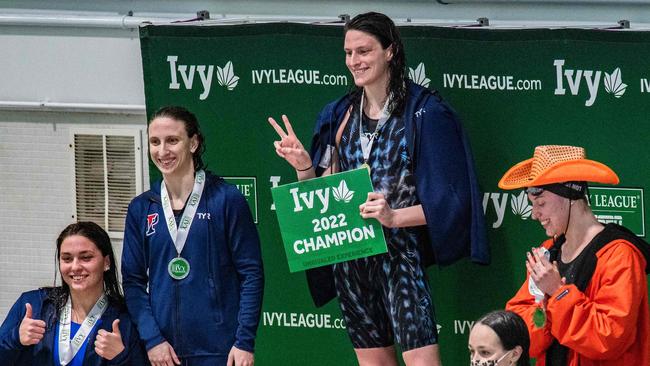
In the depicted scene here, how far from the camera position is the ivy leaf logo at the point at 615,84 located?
6488mm

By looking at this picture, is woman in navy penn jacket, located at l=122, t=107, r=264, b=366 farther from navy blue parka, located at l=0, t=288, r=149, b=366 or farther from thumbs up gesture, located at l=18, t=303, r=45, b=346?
thumbs up gesture, located at l=18, t=303, r=45, b=346

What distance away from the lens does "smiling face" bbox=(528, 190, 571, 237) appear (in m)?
5.42

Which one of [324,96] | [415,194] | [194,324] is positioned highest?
[324,96]

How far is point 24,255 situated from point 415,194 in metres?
2.54

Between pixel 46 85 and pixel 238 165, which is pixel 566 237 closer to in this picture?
pixel 238 165

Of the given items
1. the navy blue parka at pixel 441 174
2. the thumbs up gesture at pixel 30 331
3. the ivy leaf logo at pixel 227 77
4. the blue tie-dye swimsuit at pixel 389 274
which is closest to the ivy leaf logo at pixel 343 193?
the blue tie-dye swimsuit at pixel 389 274

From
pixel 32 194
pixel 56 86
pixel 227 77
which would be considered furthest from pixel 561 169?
pixel 32 194

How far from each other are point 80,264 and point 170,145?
0.63 metres

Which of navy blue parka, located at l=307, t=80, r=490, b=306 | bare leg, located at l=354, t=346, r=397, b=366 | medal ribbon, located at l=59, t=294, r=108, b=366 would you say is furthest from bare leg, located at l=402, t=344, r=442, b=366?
medal ribbon, located at l=59, t=294, r=108, b=366

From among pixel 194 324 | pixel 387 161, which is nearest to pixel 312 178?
pixel 387 161

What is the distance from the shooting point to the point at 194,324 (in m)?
5.93

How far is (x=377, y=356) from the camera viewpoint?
20.0ft

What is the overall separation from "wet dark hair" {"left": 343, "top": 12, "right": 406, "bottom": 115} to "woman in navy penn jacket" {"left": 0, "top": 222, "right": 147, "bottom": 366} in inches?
54.6

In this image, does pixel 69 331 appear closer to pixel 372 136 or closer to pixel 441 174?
pixel 372 136
